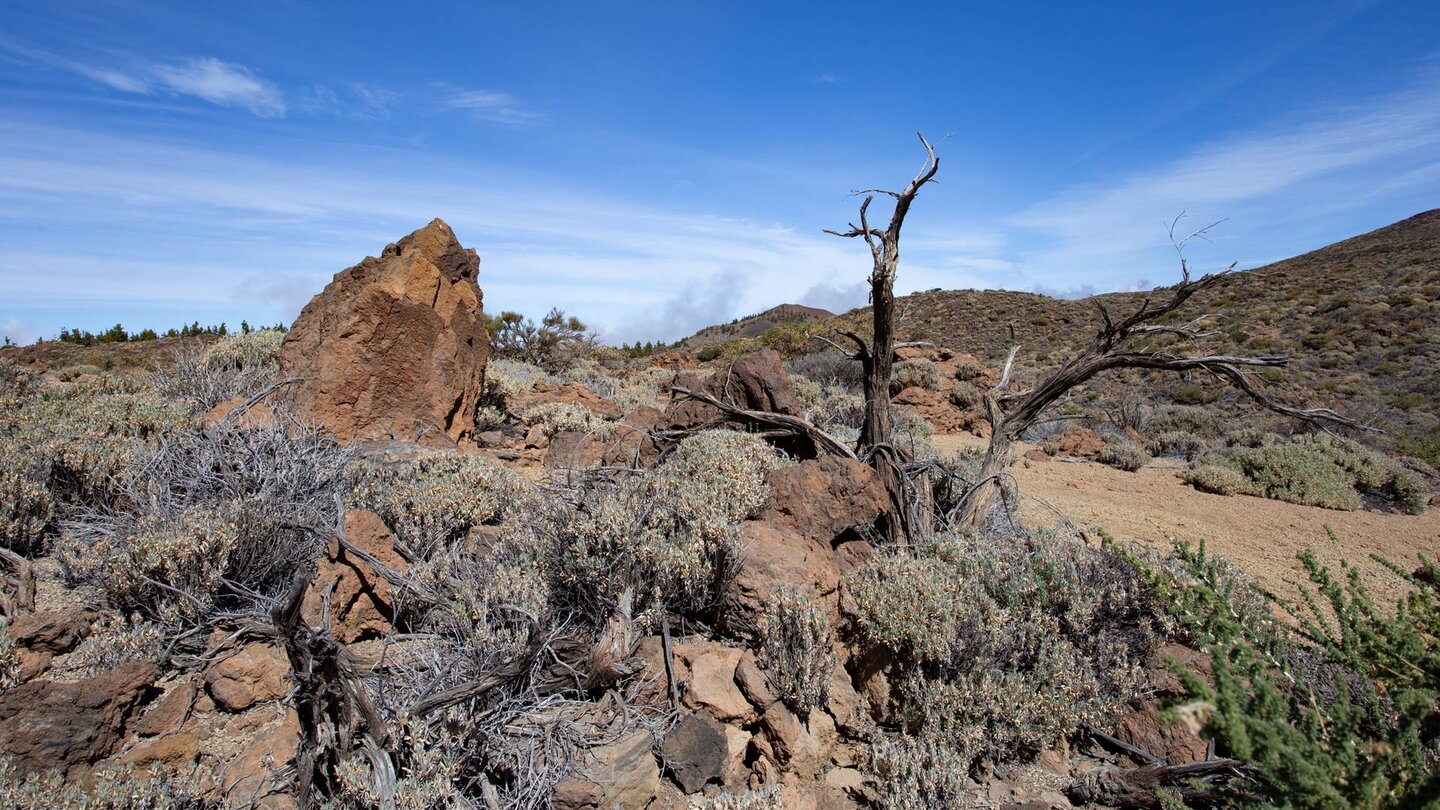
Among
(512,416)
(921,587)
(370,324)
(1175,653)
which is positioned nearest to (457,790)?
(921,587)

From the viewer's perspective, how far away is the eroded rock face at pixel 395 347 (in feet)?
19.2

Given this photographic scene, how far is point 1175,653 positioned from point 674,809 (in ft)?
8.41

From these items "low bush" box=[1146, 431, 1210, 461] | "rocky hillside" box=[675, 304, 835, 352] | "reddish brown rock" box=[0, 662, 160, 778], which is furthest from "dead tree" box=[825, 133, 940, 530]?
"rocky hillside" box=[675, 304, 835, 352]

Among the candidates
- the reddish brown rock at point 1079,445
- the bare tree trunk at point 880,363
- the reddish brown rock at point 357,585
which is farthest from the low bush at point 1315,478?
the reddish brown rock at point 357,585

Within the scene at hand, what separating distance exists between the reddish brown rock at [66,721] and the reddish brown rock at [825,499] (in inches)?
123

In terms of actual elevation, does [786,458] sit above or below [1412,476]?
above

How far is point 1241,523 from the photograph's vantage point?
6371mm

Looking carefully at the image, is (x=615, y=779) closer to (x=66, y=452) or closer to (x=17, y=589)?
(x=17, y=589)

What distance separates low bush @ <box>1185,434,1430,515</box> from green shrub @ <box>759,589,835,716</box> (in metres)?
6.86

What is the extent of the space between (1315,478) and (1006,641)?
674 centimetres

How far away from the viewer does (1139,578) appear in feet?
11.6

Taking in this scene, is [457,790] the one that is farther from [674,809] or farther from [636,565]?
[636,565]

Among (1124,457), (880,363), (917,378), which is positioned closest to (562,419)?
(880,363)

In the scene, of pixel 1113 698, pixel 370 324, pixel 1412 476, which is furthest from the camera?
pixel 1412 476
